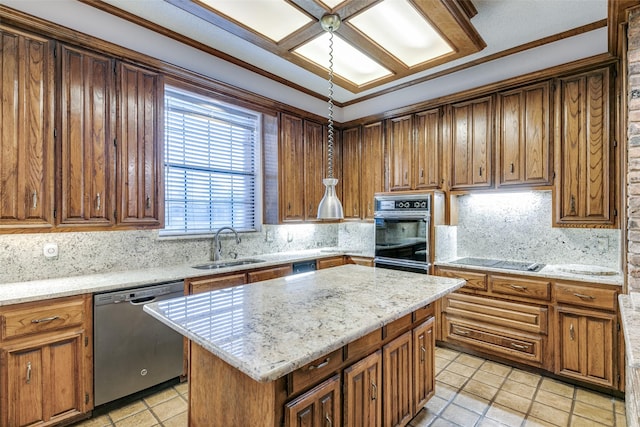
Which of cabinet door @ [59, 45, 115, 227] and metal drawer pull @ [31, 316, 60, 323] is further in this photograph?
cabinet door @ [59, 45, 115, 227]

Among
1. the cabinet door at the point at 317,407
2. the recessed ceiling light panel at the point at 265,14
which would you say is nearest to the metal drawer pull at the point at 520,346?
the cabinet door at the point at 317,407

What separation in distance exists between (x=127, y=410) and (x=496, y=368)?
316cm

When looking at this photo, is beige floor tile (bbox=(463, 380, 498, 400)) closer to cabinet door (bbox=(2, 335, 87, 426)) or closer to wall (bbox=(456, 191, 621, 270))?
wall (bbox=(456, 191, 621, 270))

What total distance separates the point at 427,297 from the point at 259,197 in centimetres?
259

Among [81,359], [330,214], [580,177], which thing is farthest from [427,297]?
[81,359]

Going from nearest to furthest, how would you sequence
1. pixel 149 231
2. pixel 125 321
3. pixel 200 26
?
pixel 125 321, pixel 200 26, pixel 149 231

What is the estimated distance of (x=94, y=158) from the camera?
2490 mm

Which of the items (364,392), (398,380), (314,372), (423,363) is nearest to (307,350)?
(314,372)

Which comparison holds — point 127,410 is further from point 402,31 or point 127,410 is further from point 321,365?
point 402,31

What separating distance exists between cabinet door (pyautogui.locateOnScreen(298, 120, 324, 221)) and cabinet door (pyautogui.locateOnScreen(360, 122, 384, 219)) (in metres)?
0.57

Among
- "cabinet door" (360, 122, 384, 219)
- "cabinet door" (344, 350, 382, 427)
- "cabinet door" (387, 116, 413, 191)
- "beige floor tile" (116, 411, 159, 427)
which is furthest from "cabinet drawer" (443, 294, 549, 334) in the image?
"beige floor tile" (116, 411, 159, 427)

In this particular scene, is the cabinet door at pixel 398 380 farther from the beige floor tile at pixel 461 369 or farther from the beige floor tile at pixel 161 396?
the beige floor tile at pixel 161 396

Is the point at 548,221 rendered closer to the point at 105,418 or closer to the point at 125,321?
the point at 125,321

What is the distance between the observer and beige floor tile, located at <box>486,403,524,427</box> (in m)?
2.21
